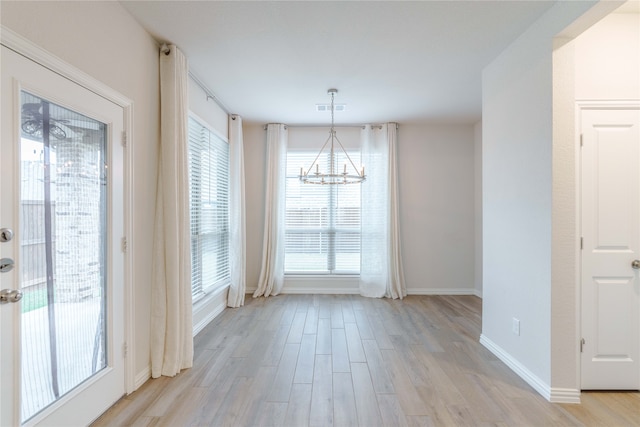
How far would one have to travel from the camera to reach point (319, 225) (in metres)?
5.02

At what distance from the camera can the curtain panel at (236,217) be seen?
4312 millimetres

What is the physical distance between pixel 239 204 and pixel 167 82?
6.93 feet

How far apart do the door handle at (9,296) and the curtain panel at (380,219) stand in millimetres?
4034

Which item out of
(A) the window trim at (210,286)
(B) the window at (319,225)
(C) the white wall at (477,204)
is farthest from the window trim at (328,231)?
(C) the white wall at (477,204)

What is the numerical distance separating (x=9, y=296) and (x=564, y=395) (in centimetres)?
338

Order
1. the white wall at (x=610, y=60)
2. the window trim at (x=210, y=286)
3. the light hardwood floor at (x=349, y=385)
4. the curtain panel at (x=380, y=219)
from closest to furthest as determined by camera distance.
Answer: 1. the light hardwood floor at (x=349, y=385)
2. the white wall at (x=610, y=60)
3. the window trim at (x=210, y=286)
4. the curtain panel at (x=380, y=219)

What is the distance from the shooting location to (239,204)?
14.4 feet

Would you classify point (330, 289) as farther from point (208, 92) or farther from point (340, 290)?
point (208, 92)

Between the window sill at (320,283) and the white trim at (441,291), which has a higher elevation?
the window sill at (320,283)

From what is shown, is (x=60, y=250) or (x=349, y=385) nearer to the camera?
(x=60, y=250)

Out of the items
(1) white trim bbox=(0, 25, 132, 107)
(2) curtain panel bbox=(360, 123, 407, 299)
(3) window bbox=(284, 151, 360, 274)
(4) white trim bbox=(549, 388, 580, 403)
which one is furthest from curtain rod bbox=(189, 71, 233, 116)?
(4) white trim bbox=(549, 388, 580, 403)

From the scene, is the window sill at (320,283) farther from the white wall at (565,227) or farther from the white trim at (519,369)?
the white wall at (565,227)

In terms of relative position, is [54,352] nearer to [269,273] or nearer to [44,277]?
[44,277]

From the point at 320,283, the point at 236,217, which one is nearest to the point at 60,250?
the point at 236,217
